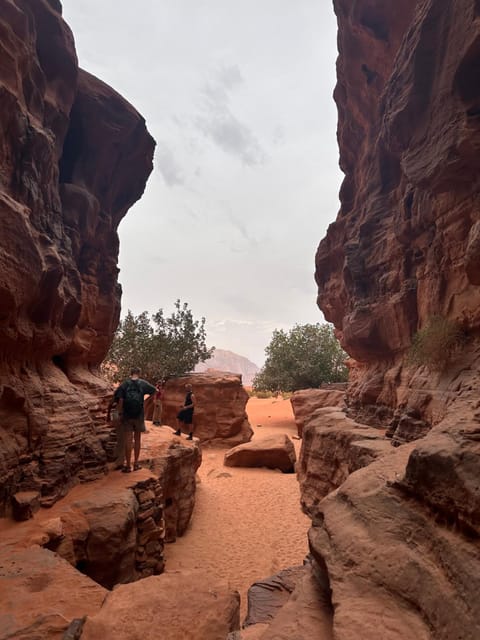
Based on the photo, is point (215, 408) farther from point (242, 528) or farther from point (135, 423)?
point (135, 423)

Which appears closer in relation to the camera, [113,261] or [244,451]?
[113,261]

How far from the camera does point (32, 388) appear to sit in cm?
805

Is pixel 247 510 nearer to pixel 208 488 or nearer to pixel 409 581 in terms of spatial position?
pixel 208 488

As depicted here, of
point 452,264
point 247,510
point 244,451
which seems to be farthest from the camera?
point 244,451

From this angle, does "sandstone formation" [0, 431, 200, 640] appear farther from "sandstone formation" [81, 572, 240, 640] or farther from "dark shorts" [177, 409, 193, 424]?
"dark shorts" [177, 409, 193, 424]

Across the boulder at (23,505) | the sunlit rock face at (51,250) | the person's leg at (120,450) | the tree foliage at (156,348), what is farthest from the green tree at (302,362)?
the boulder at (23,505)

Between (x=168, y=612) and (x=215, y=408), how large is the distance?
57.2 ft

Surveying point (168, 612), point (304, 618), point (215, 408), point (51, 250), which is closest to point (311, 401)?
point (215, 408)

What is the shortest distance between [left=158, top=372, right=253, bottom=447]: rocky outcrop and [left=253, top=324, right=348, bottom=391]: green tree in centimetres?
1214

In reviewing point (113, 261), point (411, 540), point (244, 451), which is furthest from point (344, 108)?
point (411, 540)

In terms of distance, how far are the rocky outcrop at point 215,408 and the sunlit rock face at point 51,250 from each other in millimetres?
8521

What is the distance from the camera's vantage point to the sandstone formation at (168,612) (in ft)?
11.8

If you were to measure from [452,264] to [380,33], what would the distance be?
481 inches

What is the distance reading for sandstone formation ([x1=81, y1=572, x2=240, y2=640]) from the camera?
142 inches
